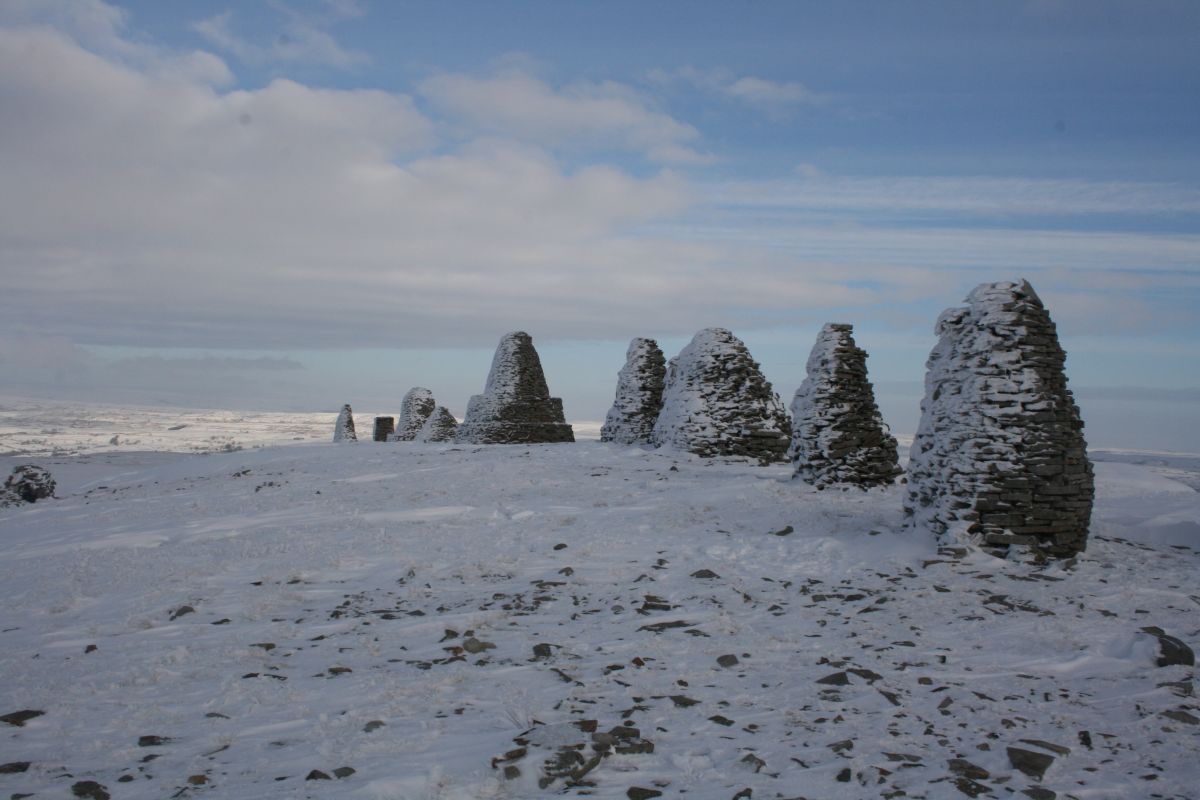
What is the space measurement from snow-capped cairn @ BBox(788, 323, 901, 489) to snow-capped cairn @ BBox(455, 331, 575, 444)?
11464 mm

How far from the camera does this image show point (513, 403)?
23422 mm

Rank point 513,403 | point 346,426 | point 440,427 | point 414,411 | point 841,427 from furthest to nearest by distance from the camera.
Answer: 1. point 346,426
2. point 414,411
3. point 440,427
4. point 513,403
5. point 841,427

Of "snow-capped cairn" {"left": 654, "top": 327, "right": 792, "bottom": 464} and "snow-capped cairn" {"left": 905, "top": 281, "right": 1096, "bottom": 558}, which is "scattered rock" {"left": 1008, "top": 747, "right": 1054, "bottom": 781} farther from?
"snow-capped cairn" {"left": 654, "top": 327, "right": 792, "bottom": 464}

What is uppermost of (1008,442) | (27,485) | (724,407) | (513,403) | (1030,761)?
(513,403)

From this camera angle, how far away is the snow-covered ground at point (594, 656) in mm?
4246

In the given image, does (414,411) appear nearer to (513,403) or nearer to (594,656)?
(513,403)

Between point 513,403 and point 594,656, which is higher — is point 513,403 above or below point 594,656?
above

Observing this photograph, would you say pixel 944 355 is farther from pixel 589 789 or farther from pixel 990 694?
pixel 589 789

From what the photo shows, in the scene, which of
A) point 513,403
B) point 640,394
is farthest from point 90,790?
point 513,403

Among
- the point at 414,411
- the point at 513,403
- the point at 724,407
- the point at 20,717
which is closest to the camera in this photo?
the point at 20,717

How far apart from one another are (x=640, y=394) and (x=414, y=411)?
13.0m

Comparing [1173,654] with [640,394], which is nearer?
[1173,654]

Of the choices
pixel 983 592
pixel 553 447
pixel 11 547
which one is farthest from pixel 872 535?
pixel 11 547

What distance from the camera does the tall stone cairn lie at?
30.4m
